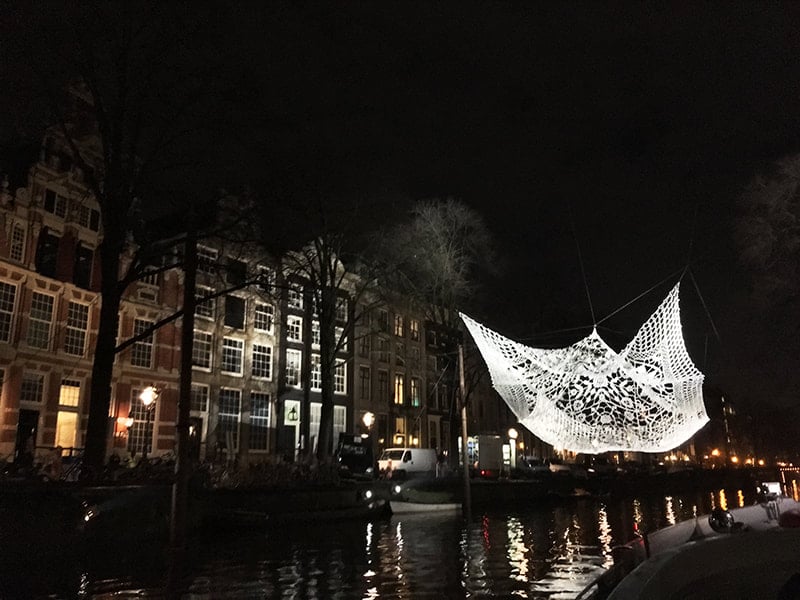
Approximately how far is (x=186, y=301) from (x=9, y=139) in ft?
42.2

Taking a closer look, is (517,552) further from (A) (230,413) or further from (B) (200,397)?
(A) (230,413)

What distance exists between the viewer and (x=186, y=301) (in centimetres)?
1510

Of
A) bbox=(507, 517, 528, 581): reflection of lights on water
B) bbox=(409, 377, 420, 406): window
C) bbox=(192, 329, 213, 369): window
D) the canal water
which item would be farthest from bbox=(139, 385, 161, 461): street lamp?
bbox=(409, 377, 420, 406): window

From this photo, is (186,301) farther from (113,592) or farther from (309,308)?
(309,308)

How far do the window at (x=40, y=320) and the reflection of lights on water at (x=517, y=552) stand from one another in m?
21.1

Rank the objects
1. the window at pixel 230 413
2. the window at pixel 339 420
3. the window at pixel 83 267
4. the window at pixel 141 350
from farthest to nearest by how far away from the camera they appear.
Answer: the window at pixel 339 420
the window at pixel 230 413
the window at pixel 141 350
the window at pixel 83 267

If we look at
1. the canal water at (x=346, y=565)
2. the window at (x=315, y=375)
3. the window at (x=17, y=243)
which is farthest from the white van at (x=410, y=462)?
the window at (x=17, y=243)

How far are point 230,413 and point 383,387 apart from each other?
49.3ft

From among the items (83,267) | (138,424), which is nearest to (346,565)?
(138,424)

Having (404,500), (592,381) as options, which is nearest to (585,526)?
(404,500)

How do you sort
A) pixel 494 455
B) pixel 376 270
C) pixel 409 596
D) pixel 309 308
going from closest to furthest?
pixel 409 596
pixel 376 270
pixel 309 308
pixel 494 455

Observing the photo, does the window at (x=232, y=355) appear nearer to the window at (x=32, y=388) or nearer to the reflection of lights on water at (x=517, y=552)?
the window at (x=32, y=388)

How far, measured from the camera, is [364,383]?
48.5 meters

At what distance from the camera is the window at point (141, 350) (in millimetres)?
33000
